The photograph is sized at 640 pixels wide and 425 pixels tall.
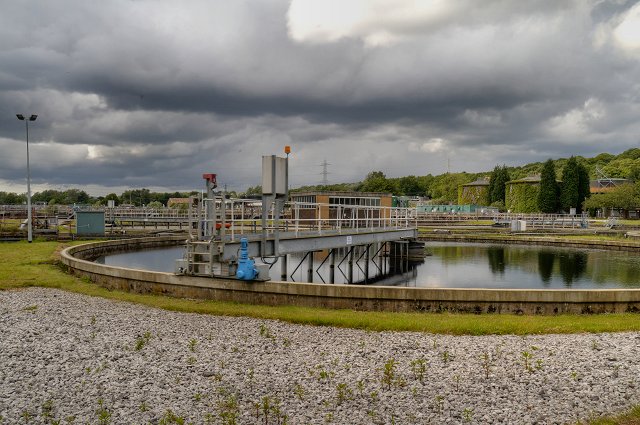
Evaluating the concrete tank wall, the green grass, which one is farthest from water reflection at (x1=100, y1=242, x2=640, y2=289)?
the green grass

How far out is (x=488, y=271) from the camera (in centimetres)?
3131

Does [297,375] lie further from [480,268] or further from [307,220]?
[480,268]

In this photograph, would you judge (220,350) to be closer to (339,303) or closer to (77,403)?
(77,403)

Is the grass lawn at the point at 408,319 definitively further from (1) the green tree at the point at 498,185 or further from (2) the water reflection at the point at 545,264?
(1) the green tree at the point at 498,185

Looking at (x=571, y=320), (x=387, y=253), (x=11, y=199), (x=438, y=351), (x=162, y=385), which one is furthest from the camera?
(x=11, y=199)

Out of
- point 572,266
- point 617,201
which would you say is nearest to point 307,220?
point 572,266

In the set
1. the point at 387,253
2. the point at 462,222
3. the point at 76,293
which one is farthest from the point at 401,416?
the point at 462,222

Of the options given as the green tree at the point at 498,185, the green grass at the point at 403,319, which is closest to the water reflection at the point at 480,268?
the green grass at the point at 403,319

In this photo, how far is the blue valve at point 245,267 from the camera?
15.4 m

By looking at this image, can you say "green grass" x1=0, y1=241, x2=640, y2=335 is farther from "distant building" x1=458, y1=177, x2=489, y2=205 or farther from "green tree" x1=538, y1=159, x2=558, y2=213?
"distant building" x1=458, y1=177, x2=489, y2=205

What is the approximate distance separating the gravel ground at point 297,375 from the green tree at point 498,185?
125 meters

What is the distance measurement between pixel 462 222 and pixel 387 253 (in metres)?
42.3

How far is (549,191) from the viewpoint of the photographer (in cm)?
9588

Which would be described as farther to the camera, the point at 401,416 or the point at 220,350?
the point at 220,350
